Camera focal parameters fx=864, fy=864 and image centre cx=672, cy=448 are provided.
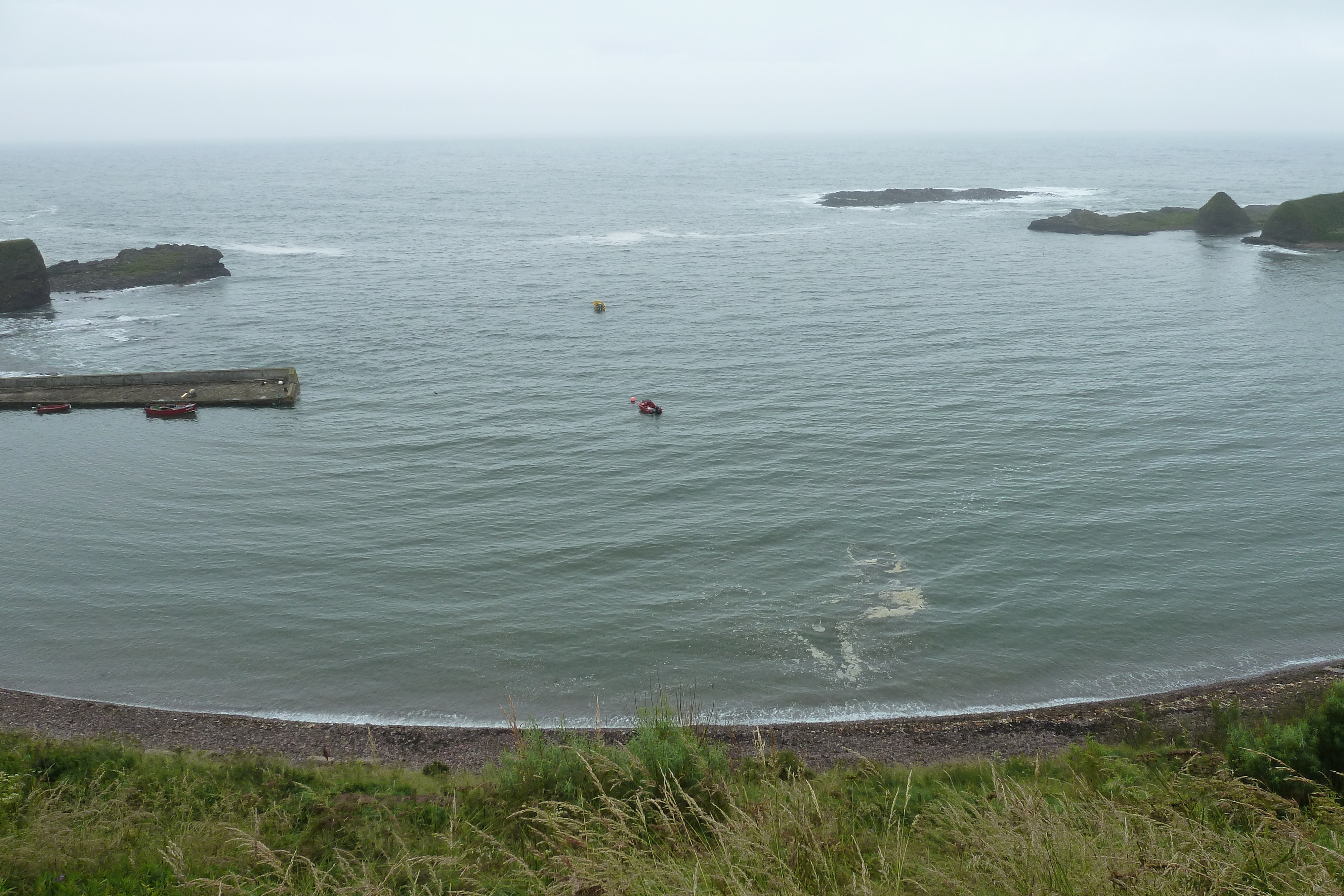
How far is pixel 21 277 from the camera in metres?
68.7

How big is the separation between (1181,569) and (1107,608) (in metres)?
3.99

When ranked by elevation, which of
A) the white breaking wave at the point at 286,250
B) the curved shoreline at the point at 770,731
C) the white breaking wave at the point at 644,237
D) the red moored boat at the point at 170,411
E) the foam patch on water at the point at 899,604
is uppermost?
the white breaking wave at the point at 644,237

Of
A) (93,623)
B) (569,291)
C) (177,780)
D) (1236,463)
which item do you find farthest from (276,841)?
(569,291)

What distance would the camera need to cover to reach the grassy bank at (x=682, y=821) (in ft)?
23.9

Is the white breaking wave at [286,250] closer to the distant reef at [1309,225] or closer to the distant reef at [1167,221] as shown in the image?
the distant reef at [1167,221]

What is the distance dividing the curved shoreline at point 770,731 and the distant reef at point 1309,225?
8507 cm

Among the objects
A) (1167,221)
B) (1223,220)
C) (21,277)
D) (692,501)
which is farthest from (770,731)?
(1167,221)

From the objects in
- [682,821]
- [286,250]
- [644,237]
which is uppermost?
[644,237]

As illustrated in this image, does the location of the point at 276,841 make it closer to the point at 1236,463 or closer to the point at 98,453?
the point at 98,453

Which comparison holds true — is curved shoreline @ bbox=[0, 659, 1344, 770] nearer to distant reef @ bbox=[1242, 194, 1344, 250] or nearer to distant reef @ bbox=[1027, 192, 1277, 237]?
distant reef @ bbox=[1242, 194, 1344, 250]

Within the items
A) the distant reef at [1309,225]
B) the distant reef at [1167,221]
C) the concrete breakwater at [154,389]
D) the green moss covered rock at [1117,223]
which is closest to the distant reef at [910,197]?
the distant reef at [1167,221]

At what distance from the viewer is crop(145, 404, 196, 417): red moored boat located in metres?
44.8

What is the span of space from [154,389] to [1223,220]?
106647 mm

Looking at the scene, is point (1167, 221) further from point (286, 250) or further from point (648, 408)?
point (286, 250)
